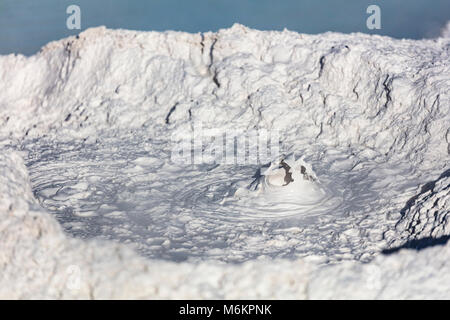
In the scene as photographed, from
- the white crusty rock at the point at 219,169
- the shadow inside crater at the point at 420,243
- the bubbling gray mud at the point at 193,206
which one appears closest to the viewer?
the white crusty rock at the point at 219,169

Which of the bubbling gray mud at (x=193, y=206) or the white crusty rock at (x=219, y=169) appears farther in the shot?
the bubbling gray mud at (x=193, y=206)

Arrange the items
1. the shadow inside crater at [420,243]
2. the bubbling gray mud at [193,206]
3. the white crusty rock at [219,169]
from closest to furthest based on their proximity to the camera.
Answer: the white crusty rock at [219,169]
the shadow inside crater at [420,243]
the bubbling gray mud at [193,206]

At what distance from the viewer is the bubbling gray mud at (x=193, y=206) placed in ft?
21.9

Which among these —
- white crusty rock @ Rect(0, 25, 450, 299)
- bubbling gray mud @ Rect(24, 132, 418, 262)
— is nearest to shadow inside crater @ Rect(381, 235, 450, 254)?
white crusty rock @ Rect(0, 25, 450, 299)

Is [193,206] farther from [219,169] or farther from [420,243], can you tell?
[420,243]

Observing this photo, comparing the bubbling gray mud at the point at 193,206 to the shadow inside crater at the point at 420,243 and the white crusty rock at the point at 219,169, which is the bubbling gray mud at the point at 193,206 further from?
the shadow inside crater at the point at 420,243

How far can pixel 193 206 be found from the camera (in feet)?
25.5

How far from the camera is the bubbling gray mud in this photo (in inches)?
262

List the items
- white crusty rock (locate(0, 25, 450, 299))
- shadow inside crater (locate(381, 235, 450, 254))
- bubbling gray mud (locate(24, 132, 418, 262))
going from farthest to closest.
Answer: bubbling gray mud (locate(24, 132, 418, 262)) < shadow inside crater (locate(381, 235, 450, 254)) < white crusty rock (locate(0, 25, 450, 299))

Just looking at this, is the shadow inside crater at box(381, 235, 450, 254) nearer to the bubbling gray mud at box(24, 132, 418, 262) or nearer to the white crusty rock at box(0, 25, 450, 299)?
the white crusty rock at box(0, 25, 450, 299)

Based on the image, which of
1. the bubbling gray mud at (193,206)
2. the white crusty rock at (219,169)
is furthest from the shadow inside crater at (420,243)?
the bubbling gray mud at (193,206)

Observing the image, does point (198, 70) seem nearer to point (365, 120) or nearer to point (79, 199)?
point (365, 120)

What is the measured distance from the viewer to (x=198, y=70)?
11727 mm

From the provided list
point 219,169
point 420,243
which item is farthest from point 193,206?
point 420,243
